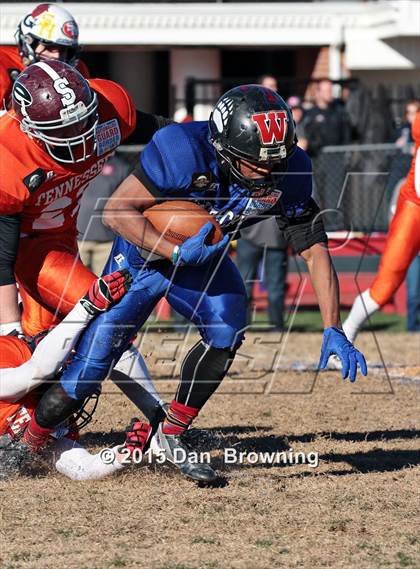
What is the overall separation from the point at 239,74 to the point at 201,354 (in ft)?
41.4

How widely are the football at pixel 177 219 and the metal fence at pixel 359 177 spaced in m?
6.85

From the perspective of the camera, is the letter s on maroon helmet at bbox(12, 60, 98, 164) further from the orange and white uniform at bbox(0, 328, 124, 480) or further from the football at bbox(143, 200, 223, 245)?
the orange and white uniform at bbox(0, 328, 124, 480)

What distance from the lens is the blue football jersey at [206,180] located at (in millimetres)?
4500

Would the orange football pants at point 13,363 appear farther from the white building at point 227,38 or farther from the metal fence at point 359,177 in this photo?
the white building at point 227,38

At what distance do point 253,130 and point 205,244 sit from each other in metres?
0.49

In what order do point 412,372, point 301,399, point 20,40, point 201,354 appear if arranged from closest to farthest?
point 201,354, point 20,40, point 301,399, point 412,372

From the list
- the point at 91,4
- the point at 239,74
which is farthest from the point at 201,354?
the point at 239,74

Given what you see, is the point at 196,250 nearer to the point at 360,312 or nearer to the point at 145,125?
the point at 145,125

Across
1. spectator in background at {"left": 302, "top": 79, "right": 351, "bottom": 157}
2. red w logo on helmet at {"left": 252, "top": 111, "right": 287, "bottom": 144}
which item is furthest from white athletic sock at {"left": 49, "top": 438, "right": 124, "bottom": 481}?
spectator in background at {"left": 302, "top": 79, "right": 351, "bottom": 157}

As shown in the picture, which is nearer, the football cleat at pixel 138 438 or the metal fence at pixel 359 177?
the football cleat at pixel 138 438

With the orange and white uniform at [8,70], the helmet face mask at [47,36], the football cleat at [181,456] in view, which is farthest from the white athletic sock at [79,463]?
the helmet face mask at [47,36]

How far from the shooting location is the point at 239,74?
17000 mm

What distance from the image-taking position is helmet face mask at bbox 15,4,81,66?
6035mm

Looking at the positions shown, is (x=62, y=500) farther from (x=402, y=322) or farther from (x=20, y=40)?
(x=402, y=322)
